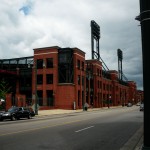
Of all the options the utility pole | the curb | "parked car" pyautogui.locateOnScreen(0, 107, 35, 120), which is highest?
the utility pole

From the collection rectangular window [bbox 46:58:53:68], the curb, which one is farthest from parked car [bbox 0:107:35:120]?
rectangular window [bbox 46:58:53:68]

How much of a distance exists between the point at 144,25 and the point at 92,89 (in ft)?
298

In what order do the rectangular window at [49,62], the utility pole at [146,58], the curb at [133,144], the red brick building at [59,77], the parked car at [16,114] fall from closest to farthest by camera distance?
1. the utility pole at [146,58]
2. the curb at [133,144]
3. the parked car at [16,114]
4. the red brick building at [59,77]
5. the rectangular window at [49,62]

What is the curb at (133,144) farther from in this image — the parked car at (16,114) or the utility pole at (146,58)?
the parked car at (16,114)

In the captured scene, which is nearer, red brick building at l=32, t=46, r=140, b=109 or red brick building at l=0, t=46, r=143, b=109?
red brick building at l=32, t=46, r=140, b=109

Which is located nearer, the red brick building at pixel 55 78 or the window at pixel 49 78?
the red brick building at pixel 55 78

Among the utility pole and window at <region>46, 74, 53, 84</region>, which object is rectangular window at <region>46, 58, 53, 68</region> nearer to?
window at <region>46, 74, 53, 84</region>

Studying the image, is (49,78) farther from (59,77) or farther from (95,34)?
(95,34)

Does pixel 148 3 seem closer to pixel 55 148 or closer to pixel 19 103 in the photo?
pixel 55 148

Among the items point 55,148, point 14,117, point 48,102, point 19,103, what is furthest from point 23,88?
point 55,148

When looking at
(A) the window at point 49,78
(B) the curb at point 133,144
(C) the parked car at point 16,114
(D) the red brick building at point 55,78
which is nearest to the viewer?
(B) the curb at point 133,144

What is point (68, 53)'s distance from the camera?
260 ft

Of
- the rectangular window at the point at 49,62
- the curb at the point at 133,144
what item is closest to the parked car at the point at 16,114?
the curb at the point at 133,144

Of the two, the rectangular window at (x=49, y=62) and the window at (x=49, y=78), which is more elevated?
the rectangular window at (x=49, y=62)
